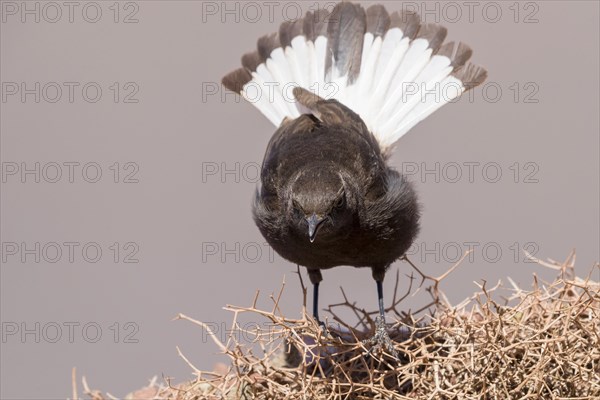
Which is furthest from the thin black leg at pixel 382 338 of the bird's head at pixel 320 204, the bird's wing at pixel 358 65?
the bird's wing at pixel 358 65

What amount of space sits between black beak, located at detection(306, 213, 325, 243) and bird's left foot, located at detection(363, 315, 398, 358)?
0.58 meters

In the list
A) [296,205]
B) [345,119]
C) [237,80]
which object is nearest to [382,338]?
[296,205]

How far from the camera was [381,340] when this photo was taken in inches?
161

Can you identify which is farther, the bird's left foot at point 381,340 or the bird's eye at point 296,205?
the bird's eye at point 296,205

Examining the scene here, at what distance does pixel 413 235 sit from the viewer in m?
5.30

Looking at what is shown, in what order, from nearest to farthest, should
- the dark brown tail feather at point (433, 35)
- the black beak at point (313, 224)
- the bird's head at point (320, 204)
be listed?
the black beak at point (313, 224), the bird's head at point (320, 204), the dark brown tail feather at point (433, 35)

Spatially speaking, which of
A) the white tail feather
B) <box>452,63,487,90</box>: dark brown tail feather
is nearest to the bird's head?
the white tail feather

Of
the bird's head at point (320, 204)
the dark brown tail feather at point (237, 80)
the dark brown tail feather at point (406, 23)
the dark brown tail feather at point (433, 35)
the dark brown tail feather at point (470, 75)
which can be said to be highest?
the dark brown tail feather at point (406, 23)

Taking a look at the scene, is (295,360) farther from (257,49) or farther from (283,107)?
(257,49)

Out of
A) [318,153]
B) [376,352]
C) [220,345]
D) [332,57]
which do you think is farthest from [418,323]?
[332,57]

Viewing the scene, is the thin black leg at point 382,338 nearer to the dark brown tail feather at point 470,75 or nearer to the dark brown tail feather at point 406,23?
the dark brown tail feather at point 470,75

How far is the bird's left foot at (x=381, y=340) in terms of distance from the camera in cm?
399

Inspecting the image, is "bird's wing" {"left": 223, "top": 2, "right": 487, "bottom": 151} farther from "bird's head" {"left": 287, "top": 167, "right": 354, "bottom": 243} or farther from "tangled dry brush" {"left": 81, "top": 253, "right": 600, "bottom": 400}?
"tangled dry brush" {"left": 81, "top": 253, "right": 600, "bottom": 400}

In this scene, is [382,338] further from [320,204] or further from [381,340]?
[320,204]
